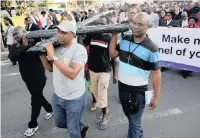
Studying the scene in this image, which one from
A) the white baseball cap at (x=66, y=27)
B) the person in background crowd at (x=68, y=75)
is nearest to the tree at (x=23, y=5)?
the person in background crowd at (x=68, y=75)

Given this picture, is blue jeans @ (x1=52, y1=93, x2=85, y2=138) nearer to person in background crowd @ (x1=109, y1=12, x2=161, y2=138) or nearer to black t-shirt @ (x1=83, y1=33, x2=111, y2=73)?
person in background crowd @ (x1=109, y1=12, x2=161, y2=138)

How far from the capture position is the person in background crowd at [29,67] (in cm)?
324

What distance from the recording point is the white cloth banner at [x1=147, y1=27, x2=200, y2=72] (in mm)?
5730

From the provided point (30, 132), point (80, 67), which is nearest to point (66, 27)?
point (80, 67)

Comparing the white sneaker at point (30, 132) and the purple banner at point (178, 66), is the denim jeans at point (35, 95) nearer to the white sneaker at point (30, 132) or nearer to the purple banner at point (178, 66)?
the white sneaker at point (30, 132)

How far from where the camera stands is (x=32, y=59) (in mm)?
3352

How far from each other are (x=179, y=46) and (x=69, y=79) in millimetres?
4157

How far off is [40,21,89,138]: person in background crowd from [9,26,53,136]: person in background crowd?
2.19ft

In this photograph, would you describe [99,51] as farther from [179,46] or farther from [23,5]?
[23,5]

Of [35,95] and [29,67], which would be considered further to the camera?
[35,95]

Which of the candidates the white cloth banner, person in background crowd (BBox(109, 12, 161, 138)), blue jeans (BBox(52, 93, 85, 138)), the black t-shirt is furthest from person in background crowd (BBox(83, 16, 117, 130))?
the white cloth banner

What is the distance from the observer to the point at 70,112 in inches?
108

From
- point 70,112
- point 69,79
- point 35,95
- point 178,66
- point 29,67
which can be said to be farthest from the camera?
point 178,66

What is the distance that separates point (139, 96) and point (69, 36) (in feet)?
3.54
